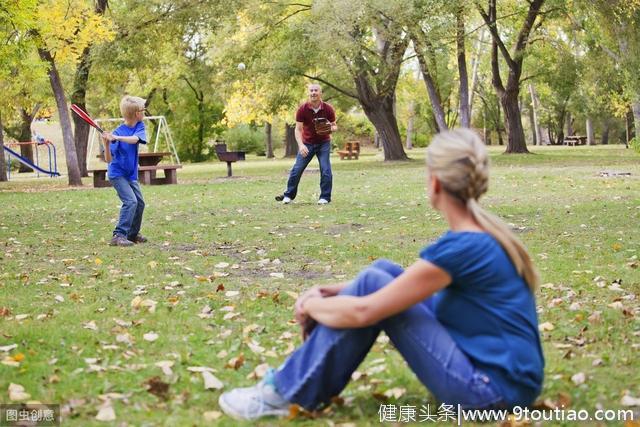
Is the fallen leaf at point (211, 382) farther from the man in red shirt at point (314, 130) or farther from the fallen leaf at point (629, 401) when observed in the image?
the man in red shirt at point (314, 130)

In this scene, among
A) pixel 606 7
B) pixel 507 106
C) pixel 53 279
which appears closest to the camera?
pixel 53 279

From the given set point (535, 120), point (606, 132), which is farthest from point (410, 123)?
point (606, 132)

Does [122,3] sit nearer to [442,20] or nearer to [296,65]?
[296,65]

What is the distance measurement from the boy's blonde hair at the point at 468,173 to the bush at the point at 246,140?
58.1m

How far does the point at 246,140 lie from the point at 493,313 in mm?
59817

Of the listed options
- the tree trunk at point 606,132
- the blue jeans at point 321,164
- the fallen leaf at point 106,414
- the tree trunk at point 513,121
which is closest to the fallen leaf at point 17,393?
the fallen leaf at point 106,414

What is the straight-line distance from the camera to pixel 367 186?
787 inches

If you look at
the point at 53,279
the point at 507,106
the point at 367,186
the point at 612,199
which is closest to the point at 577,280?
the point at 53,279

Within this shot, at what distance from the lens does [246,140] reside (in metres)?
62.6

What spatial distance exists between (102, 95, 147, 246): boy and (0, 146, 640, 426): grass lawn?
1.46 feet

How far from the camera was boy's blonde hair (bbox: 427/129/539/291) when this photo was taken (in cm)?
331

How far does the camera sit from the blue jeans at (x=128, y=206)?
1005cm

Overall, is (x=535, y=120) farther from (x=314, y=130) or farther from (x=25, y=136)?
(x=314, y=130)

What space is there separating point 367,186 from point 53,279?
505 inches
